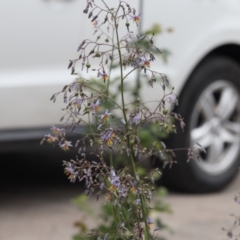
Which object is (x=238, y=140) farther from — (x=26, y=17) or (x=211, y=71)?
(x=26, y=17)

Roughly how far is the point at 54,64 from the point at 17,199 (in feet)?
3.63

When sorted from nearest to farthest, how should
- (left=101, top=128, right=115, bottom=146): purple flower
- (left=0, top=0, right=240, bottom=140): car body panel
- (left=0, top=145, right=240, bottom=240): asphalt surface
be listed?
1. (left=101, top=128, right=115, bottom=146): purple flower
2. (left=0, top=0, right=240, bottom=140): car body panel
3. (left=0, top=145, right=240, bottom=240): asphalt surface

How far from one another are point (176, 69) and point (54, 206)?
1157 mm

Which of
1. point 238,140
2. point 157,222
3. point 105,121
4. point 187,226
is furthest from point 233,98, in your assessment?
point 105,121

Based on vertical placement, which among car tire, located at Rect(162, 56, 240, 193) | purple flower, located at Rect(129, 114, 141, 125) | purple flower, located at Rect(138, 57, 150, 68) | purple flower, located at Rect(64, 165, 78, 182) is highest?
car tire, located at Rect(162, 56, 240, 193)

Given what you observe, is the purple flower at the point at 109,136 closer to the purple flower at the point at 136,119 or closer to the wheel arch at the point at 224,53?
the purple flower at the point at 136,119

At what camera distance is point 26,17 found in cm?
457

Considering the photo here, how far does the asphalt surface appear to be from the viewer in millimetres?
4848

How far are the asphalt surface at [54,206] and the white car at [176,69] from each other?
217mm

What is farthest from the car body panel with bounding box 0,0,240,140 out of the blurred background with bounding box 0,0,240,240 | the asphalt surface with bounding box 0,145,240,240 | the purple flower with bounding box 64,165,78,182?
the purple flower with bounding box 64,165,78,182

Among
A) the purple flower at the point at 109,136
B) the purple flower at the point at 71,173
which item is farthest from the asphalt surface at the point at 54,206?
the purple flower at the point at 109,136

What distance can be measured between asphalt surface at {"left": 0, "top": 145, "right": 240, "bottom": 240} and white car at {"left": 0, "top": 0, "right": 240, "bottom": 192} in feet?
0.71

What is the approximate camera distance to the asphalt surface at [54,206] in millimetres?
4848

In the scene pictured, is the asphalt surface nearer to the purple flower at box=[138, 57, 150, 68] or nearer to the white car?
the white car
